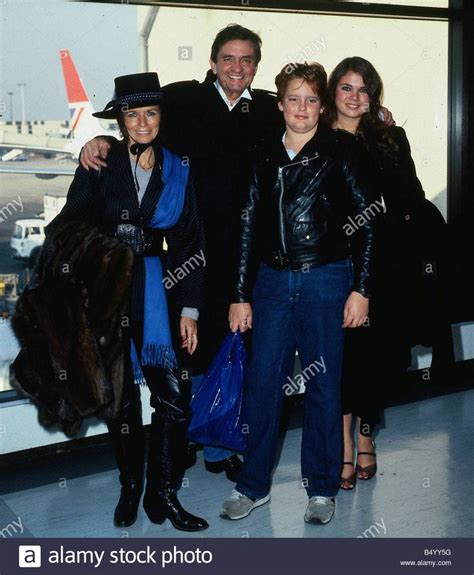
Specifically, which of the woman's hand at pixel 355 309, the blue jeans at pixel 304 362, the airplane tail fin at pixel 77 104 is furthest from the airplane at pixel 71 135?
Result: the woman's hand at pixel 355 309

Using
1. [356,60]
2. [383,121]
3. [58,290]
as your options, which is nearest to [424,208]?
[383,121]

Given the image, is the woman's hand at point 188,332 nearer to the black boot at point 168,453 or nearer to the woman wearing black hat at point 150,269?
the woman wearing black hat at point 150,269

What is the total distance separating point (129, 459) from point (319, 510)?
69 cm

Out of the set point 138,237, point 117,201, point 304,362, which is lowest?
point 304,362

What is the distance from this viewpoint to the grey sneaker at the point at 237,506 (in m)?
2.93

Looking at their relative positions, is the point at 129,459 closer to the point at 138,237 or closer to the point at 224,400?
the point at 224,400

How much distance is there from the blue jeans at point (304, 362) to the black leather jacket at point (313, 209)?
5 centimetres

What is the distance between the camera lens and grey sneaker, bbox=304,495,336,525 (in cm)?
289

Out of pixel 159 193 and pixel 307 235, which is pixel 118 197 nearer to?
pixel 159 193

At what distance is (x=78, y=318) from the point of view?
265 centimetres

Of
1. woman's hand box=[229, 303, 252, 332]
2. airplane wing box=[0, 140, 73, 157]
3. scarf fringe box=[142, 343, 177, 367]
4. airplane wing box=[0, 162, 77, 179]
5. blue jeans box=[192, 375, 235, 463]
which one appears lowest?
blue jeans box=[192, 375, 235, 463]

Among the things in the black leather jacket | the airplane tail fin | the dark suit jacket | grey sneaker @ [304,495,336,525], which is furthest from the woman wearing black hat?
the airplane tail fin

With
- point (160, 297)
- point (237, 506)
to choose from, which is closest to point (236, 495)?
point (237, 506)

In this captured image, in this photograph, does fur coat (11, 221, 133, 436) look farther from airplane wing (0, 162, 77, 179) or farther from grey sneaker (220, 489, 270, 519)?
airplane wing (0, 162, 77, 179)
